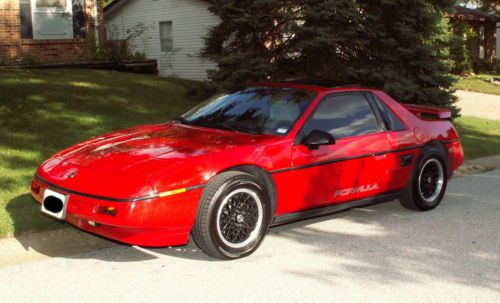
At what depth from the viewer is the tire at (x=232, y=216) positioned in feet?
17.0

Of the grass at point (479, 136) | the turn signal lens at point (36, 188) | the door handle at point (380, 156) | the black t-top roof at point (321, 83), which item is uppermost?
the black t-top roof at point (321, 83)

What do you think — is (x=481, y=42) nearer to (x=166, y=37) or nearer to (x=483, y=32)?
(x=483, y=32)

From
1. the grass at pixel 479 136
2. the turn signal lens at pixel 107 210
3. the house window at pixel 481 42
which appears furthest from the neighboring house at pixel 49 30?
the house window at pixel 481 42

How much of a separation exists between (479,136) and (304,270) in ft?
32.4

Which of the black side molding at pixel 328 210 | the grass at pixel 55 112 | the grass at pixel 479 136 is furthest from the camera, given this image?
the grass at pixel 479 136

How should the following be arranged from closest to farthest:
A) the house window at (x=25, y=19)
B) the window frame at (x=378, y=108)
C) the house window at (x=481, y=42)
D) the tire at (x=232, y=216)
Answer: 1. the tire at (x=232, y=216)
2. the window frame at (x=378, y=108)
3. the house window at (x=25, y=19)
4. the house window at (x=481, y=42)

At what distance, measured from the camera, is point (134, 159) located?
212 inches

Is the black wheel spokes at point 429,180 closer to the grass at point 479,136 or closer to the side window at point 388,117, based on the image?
the side window at point 388,117

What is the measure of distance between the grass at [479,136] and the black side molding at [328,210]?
489 centimetres

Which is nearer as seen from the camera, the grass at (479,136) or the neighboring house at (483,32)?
the grass at (479,136)

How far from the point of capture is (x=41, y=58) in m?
18.7

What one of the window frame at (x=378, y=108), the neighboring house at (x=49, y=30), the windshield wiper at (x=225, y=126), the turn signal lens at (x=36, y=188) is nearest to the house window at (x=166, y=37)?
the neighboring house at (x=49, y=30)

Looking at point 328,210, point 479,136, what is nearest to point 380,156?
point 328,210

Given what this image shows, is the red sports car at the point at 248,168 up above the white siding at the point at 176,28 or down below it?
below
